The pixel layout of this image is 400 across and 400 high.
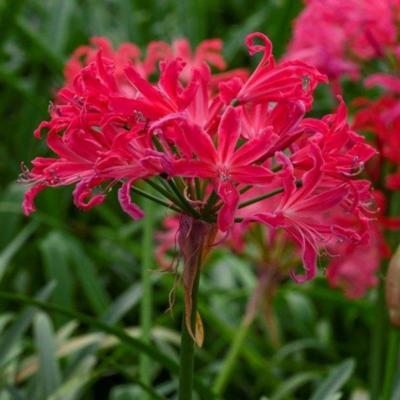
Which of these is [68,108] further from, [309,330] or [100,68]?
[309,330]

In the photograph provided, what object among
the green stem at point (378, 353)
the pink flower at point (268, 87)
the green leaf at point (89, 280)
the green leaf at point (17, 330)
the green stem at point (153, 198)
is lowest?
the green stem at point (378, 353)

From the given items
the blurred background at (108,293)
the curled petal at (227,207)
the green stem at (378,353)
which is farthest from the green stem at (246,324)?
the curled petal at (227,207)

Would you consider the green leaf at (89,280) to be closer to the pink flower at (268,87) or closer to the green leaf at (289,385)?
the green leaf at (289,385)

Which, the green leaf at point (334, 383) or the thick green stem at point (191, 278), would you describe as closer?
the thick green stem at point (191, 278)

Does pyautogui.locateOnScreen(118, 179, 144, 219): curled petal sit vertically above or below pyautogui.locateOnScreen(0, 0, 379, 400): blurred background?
above

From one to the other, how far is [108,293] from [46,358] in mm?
938

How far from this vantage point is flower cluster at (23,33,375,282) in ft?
2.87

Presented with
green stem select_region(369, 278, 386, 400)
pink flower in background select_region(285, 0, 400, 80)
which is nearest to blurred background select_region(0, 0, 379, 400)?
green stem select_region(369, 278, 386, 400)

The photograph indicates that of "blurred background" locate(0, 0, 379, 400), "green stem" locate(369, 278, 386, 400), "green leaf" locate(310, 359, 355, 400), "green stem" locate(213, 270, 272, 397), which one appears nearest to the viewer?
"green leaf" locate(310, 359, 355, 400)

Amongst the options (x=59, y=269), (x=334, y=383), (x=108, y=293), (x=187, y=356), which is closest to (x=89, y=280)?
(x=59, y=269)

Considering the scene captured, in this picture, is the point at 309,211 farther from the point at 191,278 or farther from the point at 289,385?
the point at 289,385

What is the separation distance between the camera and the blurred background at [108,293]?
67.4 inches

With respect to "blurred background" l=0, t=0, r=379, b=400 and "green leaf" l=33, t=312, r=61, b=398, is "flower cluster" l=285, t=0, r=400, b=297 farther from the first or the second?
"green leaf" l=33, t=312, r=61, b=398

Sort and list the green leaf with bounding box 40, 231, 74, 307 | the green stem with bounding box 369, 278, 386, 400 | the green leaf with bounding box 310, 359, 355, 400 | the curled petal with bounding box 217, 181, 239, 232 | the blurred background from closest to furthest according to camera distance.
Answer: the curled petal with bounding box 217, 181, 239, 232 → the green leaf with bounding box 310, 359, 355, 400 → the green stem with bounding box 369, 278, 386, 400 → the blurred background → the green leaf with bounding box 40, 231, 74, 307
